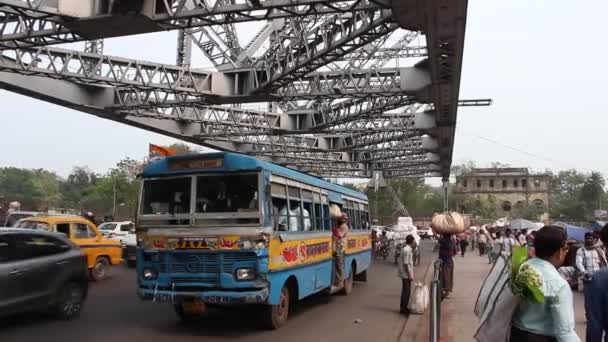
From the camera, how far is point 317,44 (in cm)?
1722

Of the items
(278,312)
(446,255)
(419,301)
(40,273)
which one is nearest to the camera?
(40,273)

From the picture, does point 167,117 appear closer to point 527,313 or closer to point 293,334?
point 293,334

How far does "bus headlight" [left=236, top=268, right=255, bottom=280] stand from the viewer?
8906 millimetres

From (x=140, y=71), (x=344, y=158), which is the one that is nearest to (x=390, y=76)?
(x=140, y=71)

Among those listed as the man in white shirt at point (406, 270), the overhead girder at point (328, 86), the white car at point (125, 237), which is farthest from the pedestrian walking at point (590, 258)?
the white car at point (125, 237)

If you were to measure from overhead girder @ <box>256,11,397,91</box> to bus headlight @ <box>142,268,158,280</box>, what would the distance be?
330 inches

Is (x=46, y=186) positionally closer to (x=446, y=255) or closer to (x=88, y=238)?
(x=88, y=238)

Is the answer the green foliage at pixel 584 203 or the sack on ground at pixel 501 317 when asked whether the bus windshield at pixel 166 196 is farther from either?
the green foliage at pixel 584 203

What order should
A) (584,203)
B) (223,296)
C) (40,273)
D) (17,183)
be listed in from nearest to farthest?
(223,296)
(40,273)
(584,203)
(17,183)

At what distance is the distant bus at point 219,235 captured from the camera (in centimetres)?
894

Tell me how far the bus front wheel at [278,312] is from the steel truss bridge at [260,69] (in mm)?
6470

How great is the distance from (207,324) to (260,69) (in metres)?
12.1

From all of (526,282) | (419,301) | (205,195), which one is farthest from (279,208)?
(526,282)

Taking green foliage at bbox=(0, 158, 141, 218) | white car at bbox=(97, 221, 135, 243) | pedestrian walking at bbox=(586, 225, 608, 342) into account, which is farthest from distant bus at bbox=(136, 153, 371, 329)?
green foliage at bbox=(0, 158, 141, 218)
